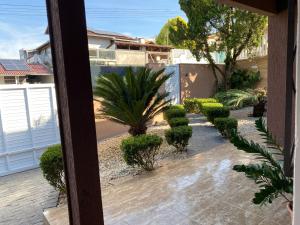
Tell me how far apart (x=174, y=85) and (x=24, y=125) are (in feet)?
21.0

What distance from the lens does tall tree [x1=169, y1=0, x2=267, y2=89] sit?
10.5 metres

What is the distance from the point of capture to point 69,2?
1.11 metres

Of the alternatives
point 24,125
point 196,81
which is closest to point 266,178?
point 24,125

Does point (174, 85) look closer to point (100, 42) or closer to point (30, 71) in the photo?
point (30, 71)

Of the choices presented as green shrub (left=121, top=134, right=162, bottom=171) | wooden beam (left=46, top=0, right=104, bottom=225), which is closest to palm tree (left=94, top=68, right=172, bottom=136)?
green shrub (left=121, top=134, right=162, bottom=171)

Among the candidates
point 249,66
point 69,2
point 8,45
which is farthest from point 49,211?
point 249,66

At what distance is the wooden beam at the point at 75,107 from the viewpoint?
3.70 ft

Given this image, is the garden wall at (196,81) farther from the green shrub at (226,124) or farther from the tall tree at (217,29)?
the green shrub at (226,124)

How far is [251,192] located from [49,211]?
243 cm

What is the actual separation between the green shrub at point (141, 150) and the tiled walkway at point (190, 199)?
0.84 feet

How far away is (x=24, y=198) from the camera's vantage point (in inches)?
161

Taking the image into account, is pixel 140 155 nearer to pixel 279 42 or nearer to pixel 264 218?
pixel 264 218

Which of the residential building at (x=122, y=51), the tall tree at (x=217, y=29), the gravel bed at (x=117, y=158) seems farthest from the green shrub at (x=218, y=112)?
the residential building at (x=122, y=51)

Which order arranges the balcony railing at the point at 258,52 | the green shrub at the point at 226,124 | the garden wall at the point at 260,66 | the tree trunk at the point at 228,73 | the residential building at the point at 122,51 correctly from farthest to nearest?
the residential building at the point at 122,51 → the tree trunk at the point at 228,73 → the garden wall at the point at 260,66 → the balcony railing at the point at 258,52 → the green shrub at the point at 226,124
